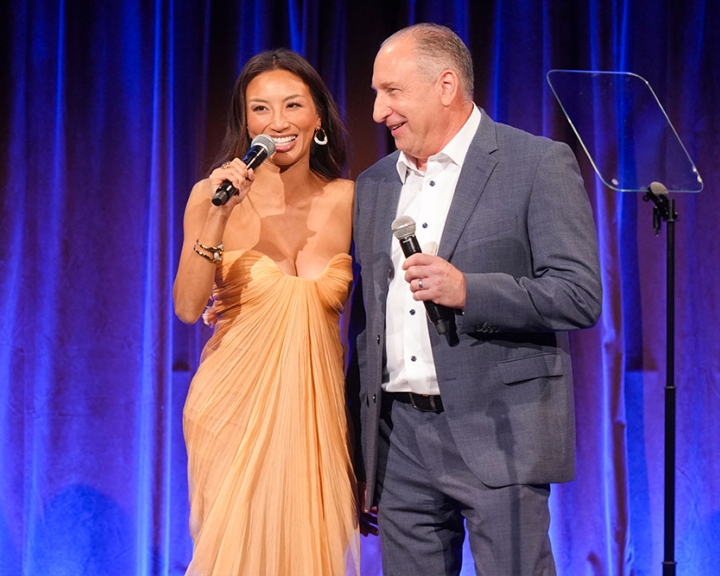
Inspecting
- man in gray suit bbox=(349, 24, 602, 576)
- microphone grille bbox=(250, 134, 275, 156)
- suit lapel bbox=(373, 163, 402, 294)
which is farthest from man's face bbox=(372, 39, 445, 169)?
microphone grille bbox=(250, 134, 275, 156)

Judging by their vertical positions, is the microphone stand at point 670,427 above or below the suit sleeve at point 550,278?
below

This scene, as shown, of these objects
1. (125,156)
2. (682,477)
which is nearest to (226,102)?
(125,156)

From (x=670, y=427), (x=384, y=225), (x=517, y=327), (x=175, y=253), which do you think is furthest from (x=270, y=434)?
(x=175, y=253)

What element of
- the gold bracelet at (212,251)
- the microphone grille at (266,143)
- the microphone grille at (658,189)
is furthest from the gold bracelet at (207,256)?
the microphone grille at (658,189)

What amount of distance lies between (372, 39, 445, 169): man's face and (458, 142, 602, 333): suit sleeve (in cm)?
33

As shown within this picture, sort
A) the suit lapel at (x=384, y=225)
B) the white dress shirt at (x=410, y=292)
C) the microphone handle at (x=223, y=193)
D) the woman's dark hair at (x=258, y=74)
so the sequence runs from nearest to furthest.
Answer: the microphone handle at (x=223, y=193) → the white dress shirt at (x=410, y=292) → the suit lapel at (x=384, y=225) → the woman's dark hair at (x=258, y=74)

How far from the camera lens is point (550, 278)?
1882mm

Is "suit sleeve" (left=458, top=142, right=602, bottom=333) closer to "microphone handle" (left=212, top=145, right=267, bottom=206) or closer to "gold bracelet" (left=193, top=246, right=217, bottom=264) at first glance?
"microphone handle" (left=212, top=145, right=267, bottom=206)

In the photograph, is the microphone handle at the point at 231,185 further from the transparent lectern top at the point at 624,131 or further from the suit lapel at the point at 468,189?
the transparent lectern top at the point at 624,131

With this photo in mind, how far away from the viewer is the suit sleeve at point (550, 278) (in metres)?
1.85

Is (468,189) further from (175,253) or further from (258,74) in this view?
(175,253)

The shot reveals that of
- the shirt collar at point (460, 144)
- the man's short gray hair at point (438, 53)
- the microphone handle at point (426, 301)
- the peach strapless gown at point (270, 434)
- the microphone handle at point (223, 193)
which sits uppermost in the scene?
the man's short gray hair at point (438, 53)

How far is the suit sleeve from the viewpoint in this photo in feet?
6.07

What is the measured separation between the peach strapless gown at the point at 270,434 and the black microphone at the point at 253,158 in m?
0.33
